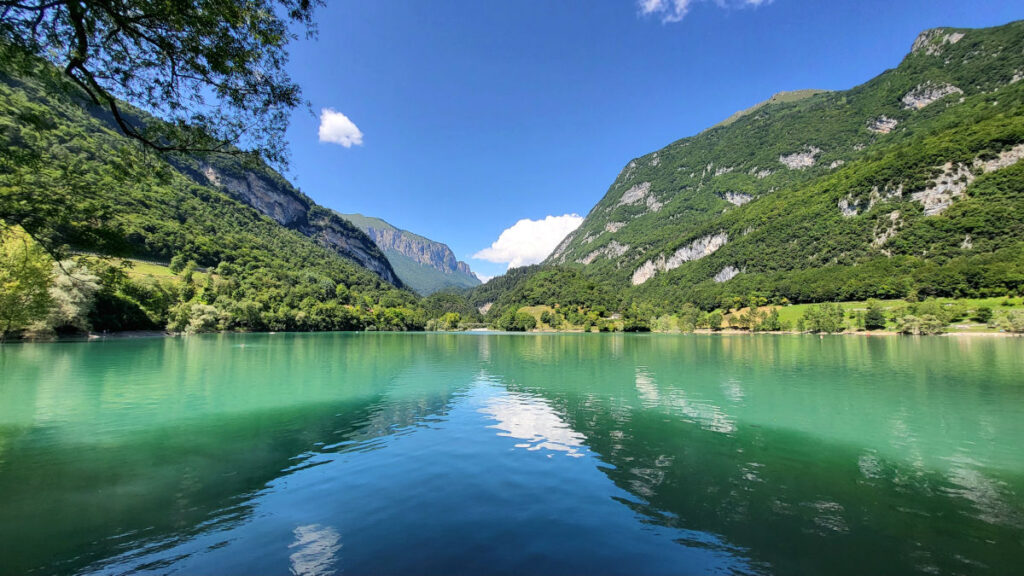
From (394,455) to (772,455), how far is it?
1179 centimetres

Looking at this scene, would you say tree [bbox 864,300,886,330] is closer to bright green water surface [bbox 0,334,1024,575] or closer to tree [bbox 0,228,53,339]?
bright green water surface [bbox 0,334,1024,575]

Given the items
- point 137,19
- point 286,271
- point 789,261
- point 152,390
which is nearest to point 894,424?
point 137,19

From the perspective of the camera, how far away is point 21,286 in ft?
132

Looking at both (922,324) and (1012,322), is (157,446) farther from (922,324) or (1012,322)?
(922,324)

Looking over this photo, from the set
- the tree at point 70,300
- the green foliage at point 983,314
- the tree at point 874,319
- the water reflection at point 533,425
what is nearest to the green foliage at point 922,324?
the tree at point 874,319

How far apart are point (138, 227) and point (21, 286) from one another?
4872 centimetres

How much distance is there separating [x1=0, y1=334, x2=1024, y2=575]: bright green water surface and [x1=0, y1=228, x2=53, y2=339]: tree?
82.5ft

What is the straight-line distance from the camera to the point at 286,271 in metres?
165

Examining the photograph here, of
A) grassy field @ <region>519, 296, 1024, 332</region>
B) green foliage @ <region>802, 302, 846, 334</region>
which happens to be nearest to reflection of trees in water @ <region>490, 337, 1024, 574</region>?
grassy field @ <region>519, 296, 1024, 332</region>

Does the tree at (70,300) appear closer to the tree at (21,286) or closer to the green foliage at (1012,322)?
the tree at (21,286)

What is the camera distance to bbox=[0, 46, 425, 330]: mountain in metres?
8.57

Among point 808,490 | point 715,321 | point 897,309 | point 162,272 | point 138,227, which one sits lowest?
point 715,321

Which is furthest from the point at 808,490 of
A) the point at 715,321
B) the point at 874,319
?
the point at 715,321

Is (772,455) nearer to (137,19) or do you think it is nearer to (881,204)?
(137,19)
